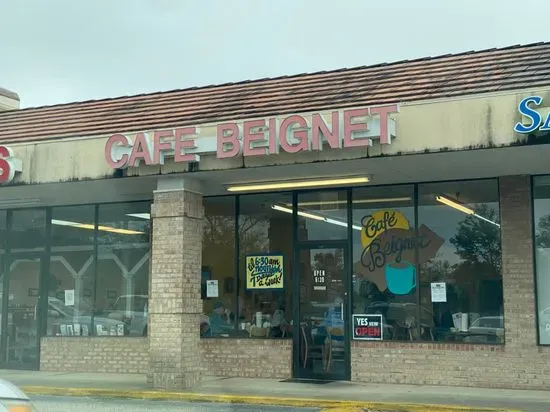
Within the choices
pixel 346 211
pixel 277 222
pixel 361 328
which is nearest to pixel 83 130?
pixel 277 222

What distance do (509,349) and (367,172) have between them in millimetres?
3808

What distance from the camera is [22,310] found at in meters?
17.5

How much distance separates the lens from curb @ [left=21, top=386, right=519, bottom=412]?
Result: 11.0 m

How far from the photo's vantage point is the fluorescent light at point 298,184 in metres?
13.6

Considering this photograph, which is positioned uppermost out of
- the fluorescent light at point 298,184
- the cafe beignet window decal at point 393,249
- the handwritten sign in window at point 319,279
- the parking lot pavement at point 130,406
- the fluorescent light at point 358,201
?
the fluorescent light at point 298,184

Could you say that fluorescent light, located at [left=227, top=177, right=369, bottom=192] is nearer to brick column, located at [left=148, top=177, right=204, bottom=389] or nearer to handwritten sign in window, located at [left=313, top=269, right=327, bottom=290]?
brick column, located at [left=148, top=177, right=204, bottom=389]

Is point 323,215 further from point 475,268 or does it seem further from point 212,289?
point 475,268

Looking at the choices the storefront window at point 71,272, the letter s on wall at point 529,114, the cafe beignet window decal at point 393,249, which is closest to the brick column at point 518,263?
the cafe beignet window decal at point 393,249

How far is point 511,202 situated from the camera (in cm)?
1341

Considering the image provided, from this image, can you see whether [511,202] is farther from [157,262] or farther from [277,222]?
[157,262]

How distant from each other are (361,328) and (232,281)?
284 cm

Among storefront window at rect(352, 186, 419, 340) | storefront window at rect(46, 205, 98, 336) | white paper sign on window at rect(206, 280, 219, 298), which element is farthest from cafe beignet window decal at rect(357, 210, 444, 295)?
storefront window at rect(46, 205, 98, 336)

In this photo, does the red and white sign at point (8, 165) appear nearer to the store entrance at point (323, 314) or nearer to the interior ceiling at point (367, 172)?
the interior ceiling at point (367, 172)

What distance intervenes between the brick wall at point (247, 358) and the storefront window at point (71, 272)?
302 cm
